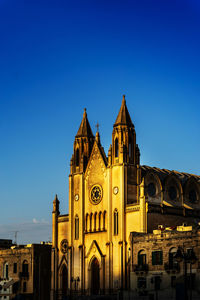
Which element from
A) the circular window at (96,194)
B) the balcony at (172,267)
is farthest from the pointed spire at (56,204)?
the balcony at (172,267)

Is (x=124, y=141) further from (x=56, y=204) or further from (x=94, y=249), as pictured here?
(x=56, y=204)

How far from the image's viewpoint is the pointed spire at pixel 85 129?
4011 inches

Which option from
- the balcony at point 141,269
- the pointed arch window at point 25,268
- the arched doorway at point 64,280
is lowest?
the arched doorway at point 64,280

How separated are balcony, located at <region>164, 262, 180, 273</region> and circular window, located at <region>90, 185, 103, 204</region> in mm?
22357

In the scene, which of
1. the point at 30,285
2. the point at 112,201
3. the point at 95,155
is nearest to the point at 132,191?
the point at 112,201

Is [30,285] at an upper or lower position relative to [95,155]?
lower

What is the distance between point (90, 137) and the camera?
334 ft

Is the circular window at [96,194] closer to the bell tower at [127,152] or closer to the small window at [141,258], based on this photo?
the bell tower at [127,152]

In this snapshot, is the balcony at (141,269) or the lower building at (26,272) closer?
the balcony at (141,269)

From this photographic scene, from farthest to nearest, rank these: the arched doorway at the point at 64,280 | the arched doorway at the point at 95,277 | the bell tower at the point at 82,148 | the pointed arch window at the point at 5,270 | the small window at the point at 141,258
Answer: the pointed arch window at the point at 5,270 → the bell tower at the point at 82,148 → the arched doorway at the point at 64,280 → the arched doorway at the point at 95,277 → the small window at the point at 141,258

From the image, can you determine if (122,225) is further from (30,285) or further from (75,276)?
(30,285)

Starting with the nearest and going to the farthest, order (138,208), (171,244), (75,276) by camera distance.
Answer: (171,244) < (138,208) < (75,276)

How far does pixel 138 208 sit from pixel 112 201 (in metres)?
5.59

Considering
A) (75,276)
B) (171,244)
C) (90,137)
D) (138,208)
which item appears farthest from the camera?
(90,137)
